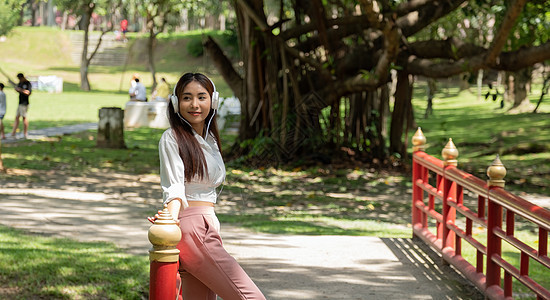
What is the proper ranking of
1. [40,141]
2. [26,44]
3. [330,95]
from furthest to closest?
[26,44] → [40,141] → [330,95]

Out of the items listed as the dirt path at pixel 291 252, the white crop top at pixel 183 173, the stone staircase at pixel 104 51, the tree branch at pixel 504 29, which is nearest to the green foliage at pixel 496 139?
the tree branch at pixel 504 29

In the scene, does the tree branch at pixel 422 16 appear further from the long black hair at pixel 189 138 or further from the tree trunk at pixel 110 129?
the long black hair at pixel 189 138

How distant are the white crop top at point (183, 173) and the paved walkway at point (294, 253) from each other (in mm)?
2219

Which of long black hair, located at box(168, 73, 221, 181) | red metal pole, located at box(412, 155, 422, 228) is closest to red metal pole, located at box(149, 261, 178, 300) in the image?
long black hair, located at box(168, 73, 221, 181)

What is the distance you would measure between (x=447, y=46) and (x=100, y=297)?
440 inches

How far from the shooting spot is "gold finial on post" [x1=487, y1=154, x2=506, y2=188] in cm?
582

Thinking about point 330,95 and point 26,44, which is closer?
point 330,95

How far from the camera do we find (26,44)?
211 ft

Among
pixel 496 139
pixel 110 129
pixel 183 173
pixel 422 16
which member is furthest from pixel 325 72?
pixel 183 173

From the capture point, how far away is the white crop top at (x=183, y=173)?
3.98 meters

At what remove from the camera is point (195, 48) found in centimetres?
5919

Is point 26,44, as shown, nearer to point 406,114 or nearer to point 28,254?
point 406,114

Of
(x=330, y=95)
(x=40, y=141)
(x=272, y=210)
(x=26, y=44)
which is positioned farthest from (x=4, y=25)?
(x=272, y=210)

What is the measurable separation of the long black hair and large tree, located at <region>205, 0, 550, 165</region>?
1109cm
